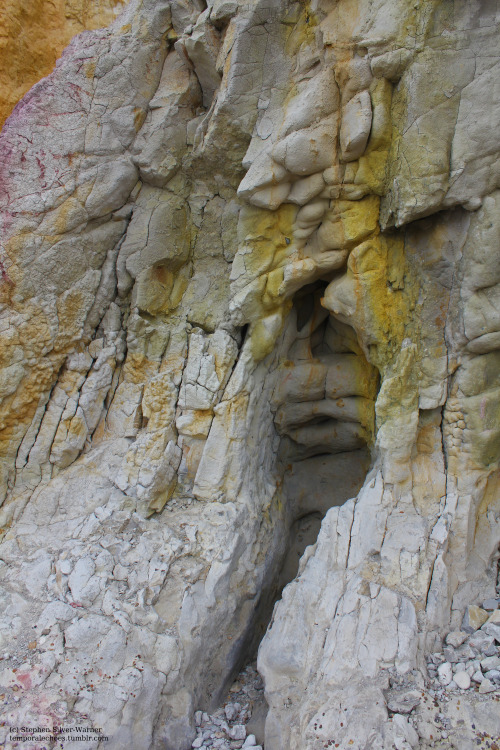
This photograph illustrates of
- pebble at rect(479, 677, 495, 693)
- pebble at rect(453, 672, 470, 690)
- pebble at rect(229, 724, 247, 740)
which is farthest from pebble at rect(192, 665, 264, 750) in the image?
pebble at rect(479, 677, 495, 693)

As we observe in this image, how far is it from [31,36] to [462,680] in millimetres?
9822

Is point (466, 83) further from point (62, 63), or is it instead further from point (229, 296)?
point (62, 63)

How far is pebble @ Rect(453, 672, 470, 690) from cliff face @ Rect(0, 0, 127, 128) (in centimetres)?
888

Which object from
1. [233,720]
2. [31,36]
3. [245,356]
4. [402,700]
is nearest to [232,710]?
[233,720]

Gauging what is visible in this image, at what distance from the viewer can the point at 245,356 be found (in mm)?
6086

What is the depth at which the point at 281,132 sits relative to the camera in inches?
216

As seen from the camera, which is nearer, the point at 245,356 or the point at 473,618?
the point at 473,618

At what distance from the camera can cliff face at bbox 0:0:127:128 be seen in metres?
7.11

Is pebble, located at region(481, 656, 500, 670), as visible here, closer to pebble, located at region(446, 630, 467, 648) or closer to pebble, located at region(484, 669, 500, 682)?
pebble, located at region(484, 669, 500, 682)

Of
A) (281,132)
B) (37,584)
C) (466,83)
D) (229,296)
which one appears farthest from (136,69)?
(37,584)

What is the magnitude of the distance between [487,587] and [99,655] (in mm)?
3836

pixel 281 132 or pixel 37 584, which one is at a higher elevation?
pixel 281 132

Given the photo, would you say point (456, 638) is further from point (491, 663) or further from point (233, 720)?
point (233, 720)

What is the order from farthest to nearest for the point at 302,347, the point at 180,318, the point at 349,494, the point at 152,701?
the point at 349,494 < the point at 302,347 < the point at 180,318 < the point at 152,701
